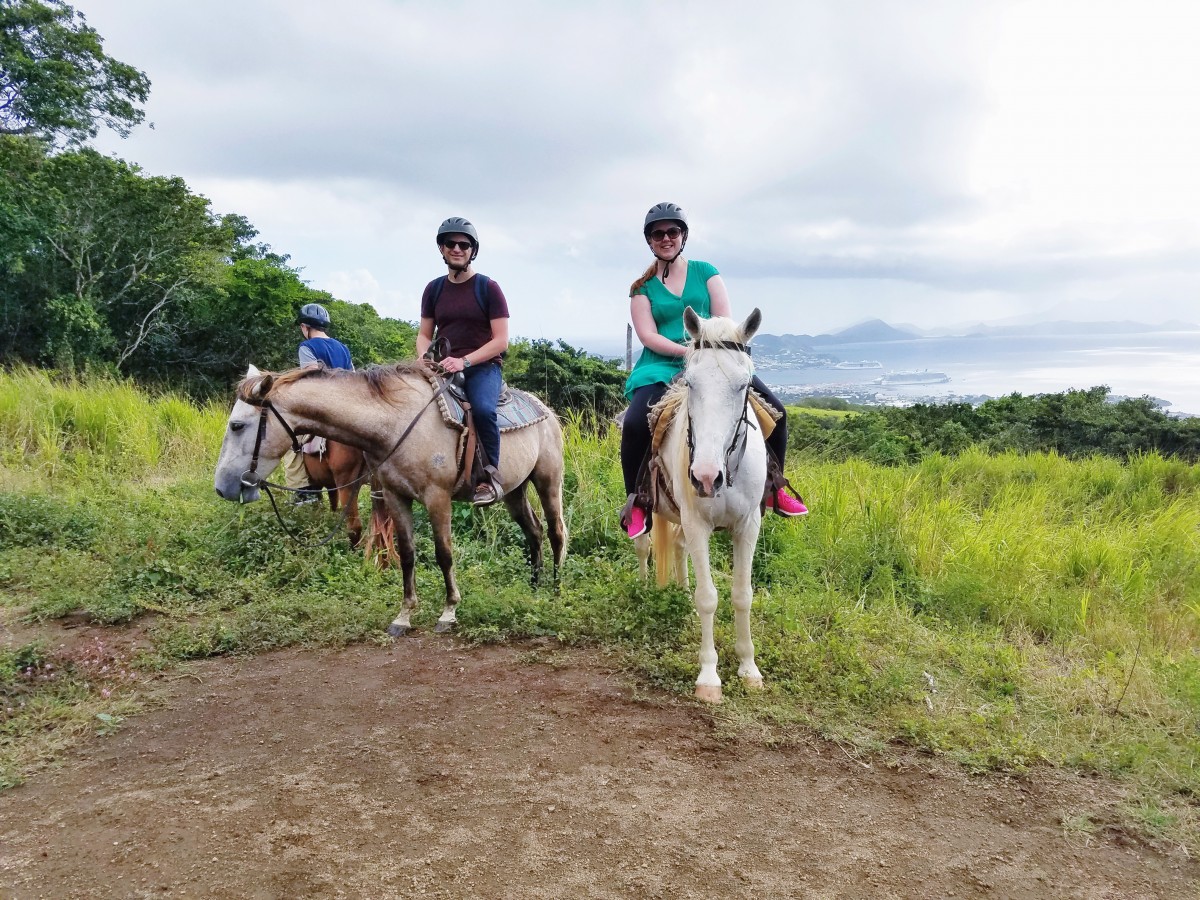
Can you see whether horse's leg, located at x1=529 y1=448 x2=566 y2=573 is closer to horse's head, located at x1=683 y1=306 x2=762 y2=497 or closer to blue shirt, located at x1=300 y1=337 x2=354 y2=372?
blue shirt, located at x1=300 y1=337 x2=354 y2=372

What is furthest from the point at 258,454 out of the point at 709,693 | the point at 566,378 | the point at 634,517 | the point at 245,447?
the point at 566,378

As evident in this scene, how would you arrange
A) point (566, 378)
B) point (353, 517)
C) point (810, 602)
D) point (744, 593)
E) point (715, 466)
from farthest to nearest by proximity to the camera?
point (566, 378) < point (353, 517) < point (810, 602) < point (744, 593) < point (715, 466)

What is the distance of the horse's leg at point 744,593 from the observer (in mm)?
3611

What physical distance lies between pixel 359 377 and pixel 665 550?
2.46m

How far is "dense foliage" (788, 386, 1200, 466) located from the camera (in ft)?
37.7

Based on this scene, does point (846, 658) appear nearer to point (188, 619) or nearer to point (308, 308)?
point (188, 619)

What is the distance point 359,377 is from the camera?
14.5 ft

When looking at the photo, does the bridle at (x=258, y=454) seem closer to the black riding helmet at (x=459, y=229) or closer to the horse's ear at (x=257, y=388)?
the horse's ear at (x=257, y=388)

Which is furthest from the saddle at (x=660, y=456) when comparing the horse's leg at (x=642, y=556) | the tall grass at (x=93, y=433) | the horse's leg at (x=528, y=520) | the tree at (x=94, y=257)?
the tree at (x=94, y=257)

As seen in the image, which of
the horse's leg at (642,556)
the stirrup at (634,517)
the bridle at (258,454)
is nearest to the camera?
the stirrup at (634,517)

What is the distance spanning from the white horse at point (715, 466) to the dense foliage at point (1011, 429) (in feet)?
24.3

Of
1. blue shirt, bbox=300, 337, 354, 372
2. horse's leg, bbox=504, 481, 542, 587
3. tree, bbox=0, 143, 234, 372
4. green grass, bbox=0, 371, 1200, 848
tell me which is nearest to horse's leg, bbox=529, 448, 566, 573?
horse's leg, bbox=504, 481, 542, 587

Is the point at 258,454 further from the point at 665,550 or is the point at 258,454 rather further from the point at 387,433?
the point at 665,550

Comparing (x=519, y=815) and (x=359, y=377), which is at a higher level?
(x=359, y=377)
